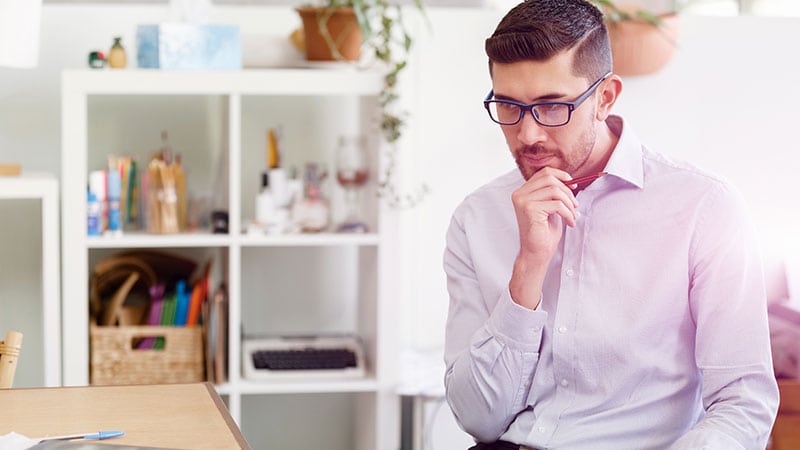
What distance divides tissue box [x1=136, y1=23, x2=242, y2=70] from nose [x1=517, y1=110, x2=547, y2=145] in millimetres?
1213

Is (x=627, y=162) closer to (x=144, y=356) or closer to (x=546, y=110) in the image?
(x=546, y=110)

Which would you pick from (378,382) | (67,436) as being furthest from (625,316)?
(378,382)

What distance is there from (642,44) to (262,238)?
3.98 ft

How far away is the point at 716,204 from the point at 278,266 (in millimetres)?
1695

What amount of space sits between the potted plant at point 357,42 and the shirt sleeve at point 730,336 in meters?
1.15

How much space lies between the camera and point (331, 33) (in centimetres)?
281

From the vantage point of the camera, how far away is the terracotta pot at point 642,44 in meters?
3.07

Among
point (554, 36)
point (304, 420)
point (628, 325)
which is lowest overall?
point (304, 420)

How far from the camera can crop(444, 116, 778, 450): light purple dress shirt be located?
1708 mm

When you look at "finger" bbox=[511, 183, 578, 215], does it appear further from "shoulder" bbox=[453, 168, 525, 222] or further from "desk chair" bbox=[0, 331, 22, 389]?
"desk chair" bbox=[0, 331, 22, 389]

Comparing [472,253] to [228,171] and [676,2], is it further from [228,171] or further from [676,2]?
[676,2]

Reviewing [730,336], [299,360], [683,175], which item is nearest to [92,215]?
[299,360]

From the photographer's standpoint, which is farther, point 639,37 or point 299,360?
point 639,37

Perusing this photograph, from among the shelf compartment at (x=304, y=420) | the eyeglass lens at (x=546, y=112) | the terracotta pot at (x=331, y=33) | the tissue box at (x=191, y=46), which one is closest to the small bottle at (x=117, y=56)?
the tissue box at (x=191, y=46)
